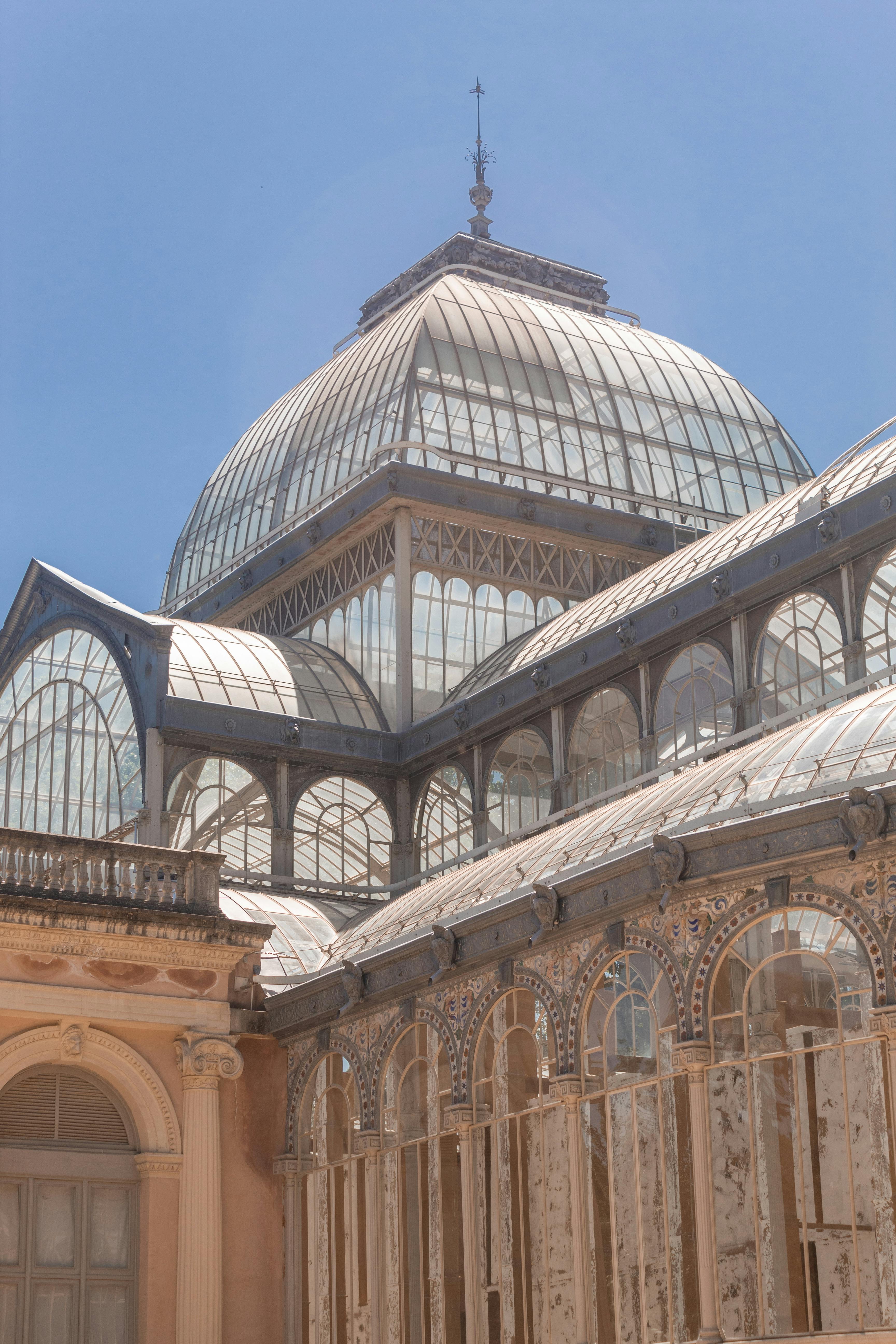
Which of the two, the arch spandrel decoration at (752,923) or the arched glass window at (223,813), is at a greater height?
the arched glass window at (223,813)

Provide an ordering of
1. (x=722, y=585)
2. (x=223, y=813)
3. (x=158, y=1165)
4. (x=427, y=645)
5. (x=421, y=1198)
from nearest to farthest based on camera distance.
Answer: (x=421, y=1198), (x=158, y=1165), (x=722, y=585), (x=223, y=813), (x=427, y=645)

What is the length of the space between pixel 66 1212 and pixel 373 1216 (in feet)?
14.2

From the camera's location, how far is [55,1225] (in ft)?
92.7

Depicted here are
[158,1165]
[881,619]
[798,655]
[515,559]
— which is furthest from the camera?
[515,559]

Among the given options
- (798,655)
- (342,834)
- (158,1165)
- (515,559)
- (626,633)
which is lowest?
(158,1165)

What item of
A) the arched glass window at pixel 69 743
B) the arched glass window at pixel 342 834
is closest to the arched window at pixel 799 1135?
the arched glass window at pixel 342 834

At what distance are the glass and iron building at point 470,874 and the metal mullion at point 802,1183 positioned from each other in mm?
53

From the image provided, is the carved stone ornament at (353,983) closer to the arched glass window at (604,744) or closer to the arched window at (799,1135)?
the arched glass window at (604,744)

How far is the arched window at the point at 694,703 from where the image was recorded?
32688 mm

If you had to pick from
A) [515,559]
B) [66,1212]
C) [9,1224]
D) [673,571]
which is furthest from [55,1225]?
[515,559]

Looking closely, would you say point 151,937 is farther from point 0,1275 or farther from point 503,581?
point 503,581

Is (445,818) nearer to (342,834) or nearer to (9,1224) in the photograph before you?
(342,834)

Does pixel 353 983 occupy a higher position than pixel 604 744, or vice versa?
pixel 604 744

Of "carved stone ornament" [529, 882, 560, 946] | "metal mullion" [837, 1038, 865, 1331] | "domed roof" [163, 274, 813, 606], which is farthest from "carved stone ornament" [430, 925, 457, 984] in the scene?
"domed roof" [163, 274, 813, 606]
